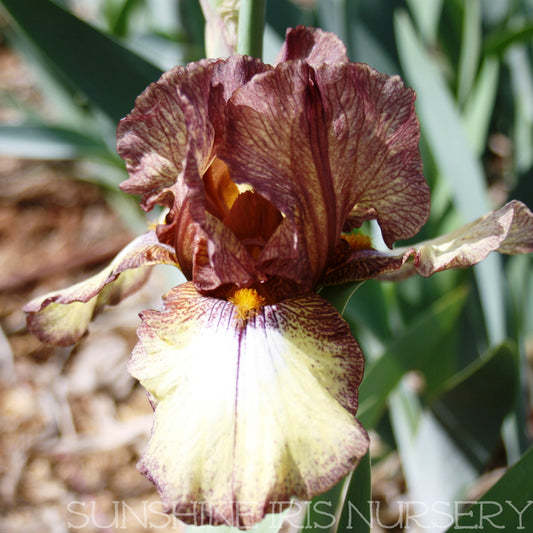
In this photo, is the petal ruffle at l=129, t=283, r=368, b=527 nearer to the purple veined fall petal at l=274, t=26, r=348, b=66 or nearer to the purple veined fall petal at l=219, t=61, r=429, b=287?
the purple veined fall petal at l=219, t=61, r=429, b=287

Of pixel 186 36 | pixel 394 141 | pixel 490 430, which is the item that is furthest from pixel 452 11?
pixel 394 141

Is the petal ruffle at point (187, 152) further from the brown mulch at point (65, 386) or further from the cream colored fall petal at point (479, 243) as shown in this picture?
the brown mulch at point (65, 386)

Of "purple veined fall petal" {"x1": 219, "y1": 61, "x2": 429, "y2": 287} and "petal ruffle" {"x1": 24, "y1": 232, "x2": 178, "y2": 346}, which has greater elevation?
"purple veined fall petal" {"x1": 219, "y1": 61, "x2": 429, "y2": 287}

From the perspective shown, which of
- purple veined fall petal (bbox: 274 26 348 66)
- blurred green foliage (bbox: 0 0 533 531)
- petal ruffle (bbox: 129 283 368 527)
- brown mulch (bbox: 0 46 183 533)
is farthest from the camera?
brown mulch (bbox: 0 46 183 533)

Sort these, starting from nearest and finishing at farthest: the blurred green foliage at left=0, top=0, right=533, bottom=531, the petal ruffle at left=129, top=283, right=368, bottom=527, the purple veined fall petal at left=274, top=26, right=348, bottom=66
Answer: the petal ruffle at left=129, top=283, right=368, bottom=527
the purple veined fall petal at left=274, top=26, right=348, bottom=66
the blurred green foliage at left=0, top=0, right=533, bottom=531

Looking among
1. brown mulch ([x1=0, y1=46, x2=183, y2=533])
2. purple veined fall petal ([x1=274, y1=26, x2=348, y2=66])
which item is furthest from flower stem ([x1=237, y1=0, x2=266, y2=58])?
brown mulch ([x1=0, y1=46, x2=183, y2=533])

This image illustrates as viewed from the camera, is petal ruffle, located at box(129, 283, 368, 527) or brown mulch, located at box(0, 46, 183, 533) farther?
brown mulch, located at box(0, 46, 183, 533)

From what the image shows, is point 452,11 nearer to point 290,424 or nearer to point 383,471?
point 383,471

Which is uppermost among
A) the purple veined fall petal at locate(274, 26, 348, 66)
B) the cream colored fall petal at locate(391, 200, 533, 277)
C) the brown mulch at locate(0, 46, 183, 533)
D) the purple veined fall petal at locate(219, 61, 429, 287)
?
the purple veined fall petal at locate(274, 26, 348, 66)
